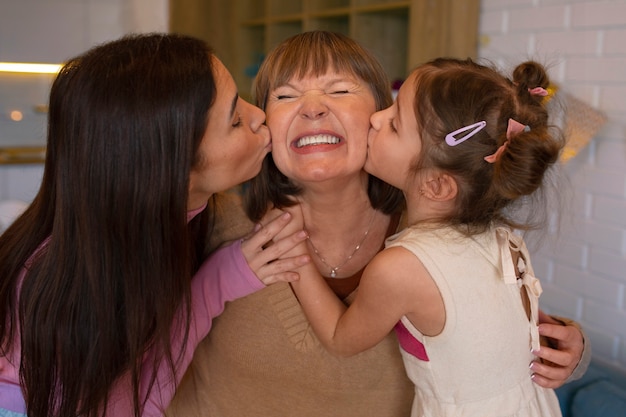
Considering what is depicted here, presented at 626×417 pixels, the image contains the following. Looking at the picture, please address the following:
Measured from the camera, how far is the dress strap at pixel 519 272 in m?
1.15

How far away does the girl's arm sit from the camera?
3.55 feet

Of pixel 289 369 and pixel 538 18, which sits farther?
pixel 538 18

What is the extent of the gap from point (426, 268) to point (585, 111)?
1.20 metres

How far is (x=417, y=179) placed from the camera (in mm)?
1219

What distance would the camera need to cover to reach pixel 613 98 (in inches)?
79.7

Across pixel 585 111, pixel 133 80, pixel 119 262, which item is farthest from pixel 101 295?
pixel 585 111

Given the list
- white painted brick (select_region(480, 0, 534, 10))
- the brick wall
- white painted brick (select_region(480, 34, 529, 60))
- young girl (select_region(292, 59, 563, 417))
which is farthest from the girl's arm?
white painted brick (select_region(480, 0, 534, 10))

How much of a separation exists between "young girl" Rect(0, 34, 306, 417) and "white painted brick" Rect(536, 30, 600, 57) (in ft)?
4.58

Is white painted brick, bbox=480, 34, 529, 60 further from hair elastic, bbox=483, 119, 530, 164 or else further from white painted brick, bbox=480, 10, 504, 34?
hair elastic, bbox=483, 119, 530, 164

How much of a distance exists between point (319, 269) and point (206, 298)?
265 mm

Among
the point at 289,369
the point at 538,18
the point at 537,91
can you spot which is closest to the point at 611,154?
the point at 538,18

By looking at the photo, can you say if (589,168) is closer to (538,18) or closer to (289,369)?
(538,18)

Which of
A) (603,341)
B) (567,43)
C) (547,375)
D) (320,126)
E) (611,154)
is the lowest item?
(603,341)

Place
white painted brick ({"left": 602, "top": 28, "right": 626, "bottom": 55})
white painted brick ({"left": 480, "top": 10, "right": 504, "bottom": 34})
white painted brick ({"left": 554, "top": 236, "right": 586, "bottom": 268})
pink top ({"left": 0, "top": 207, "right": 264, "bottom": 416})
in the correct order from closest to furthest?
pink top ({"left": 0, "top": 207, "right": 264, "bottom": 416})
white painted brick ({"left": 602, "top": 28, "right": 626, "bottom": 55})
white painted brick ({"left": 554, "top": 236, "right": 586, "bottom": 268})
white painted brick ({"left": 480, "top": 10, "right": 504, "bottom": 34})
